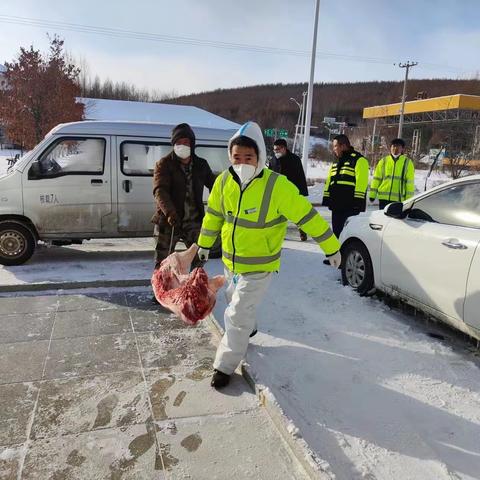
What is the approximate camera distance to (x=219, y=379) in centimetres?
339

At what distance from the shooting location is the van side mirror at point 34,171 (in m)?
6.32

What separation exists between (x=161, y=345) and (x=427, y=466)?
230 cm

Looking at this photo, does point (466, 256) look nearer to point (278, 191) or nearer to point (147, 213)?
point (278, 191)

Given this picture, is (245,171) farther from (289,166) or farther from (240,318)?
(289,166)

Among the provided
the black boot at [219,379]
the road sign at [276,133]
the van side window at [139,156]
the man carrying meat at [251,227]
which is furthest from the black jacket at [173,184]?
the road sign at [276,133]

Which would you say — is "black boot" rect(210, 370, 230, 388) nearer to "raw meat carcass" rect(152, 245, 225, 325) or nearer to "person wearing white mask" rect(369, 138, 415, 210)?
"raw meat carcass" rect(152, 245, 225, 325)

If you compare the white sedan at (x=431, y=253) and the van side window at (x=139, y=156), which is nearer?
the white sedan at (x=431, y=253)

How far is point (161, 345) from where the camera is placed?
161 inches

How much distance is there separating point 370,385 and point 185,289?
1.56 m

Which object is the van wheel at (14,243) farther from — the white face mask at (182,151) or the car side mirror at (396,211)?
the car side mirror at (396,211)

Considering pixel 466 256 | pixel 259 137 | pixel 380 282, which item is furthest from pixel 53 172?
pixel 466 256

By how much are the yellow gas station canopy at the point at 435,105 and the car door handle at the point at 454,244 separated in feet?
175

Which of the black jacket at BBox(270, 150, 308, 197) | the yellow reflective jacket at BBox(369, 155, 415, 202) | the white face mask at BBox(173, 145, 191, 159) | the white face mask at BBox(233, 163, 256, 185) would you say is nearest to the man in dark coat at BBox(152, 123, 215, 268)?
the white face mask at BBox(173, 145, 191, 159)

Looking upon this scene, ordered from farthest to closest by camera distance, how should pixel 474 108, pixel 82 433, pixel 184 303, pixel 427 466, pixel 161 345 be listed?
pixel 474 108 < pixel 161 345 < pixel 184 303 < pixel 82 433 < pixel 427 466
